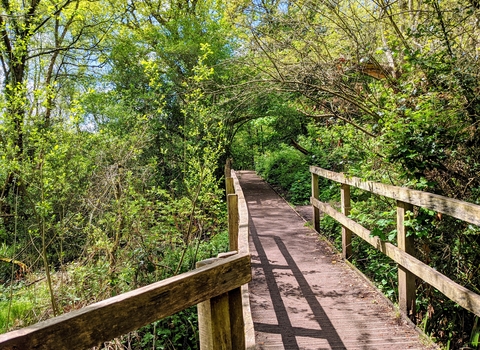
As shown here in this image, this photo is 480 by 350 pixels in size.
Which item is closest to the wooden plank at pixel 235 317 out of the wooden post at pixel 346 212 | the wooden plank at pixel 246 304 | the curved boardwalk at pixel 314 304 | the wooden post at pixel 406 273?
the wooden plank at pixel 246 304

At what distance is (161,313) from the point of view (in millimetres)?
1471

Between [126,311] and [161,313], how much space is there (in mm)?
169

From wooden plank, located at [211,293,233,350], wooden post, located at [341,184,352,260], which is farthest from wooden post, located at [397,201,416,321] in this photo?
wooden plank, located at [211,293,233,350]

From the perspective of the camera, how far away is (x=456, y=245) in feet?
12.8

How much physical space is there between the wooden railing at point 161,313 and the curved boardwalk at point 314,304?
2.02 meters

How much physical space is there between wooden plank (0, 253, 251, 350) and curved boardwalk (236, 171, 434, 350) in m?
2.18

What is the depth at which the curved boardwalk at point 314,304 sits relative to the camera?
11.9 feet

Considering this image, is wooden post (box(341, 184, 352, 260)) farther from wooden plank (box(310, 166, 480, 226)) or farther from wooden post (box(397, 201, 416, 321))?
wooden post (box(397, 201, 416, 321))

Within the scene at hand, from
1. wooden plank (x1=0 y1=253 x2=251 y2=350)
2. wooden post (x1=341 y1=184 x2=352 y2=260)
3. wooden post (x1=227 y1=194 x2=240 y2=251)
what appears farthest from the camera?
wooden post (x1=341 y1=184 x2=352 y2=260)

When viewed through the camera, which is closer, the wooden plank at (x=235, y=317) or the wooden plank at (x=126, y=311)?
the wooden plank at (x=126, y=311)

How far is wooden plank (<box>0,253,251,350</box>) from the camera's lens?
3.69ft

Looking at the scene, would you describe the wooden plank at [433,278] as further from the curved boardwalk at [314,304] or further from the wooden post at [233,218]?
the wooden post at [233,218]

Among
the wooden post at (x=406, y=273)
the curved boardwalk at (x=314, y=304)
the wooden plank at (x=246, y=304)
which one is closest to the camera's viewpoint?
the wooden plank at (x=246, y=304)

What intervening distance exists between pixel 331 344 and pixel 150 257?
10.00 feet
